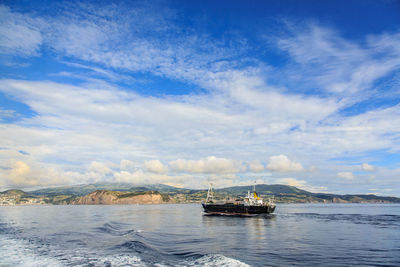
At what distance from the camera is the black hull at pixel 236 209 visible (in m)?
115

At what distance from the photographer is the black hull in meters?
115

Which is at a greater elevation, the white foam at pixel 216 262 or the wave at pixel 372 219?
the white foam at pixel 216 262

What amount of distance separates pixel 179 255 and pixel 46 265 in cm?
1641

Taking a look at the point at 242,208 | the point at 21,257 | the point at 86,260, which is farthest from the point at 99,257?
the point at 242,208

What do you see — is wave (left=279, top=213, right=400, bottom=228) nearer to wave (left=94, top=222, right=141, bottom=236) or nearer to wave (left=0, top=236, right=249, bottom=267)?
wave (left=0, top=236, right=249, bottom=267)

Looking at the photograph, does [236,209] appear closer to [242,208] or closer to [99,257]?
[242,208]

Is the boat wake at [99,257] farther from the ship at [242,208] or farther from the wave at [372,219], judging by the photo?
the ship at [242,208]

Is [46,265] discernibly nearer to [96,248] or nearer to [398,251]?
[96,248]

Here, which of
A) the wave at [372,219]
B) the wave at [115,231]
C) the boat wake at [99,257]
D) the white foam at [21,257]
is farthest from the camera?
the wave at [372,219]

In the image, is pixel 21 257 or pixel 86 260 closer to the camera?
pixel 86 260

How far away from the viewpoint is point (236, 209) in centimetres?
11725

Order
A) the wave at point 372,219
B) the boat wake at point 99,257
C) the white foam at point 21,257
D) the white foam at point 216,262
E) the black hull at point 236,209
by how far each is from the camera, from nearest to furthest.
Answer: the white foam at point 216,262
the boat wake at point 99,257
the white foam at point 21,257
the wave at point 372,219
the black hull at point 236,209

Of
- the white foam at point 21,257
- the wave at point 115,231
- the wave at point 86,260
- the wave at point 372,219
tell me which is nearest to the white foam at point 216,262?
the wave at point 86,260

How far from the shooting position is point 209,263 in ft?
97.9
